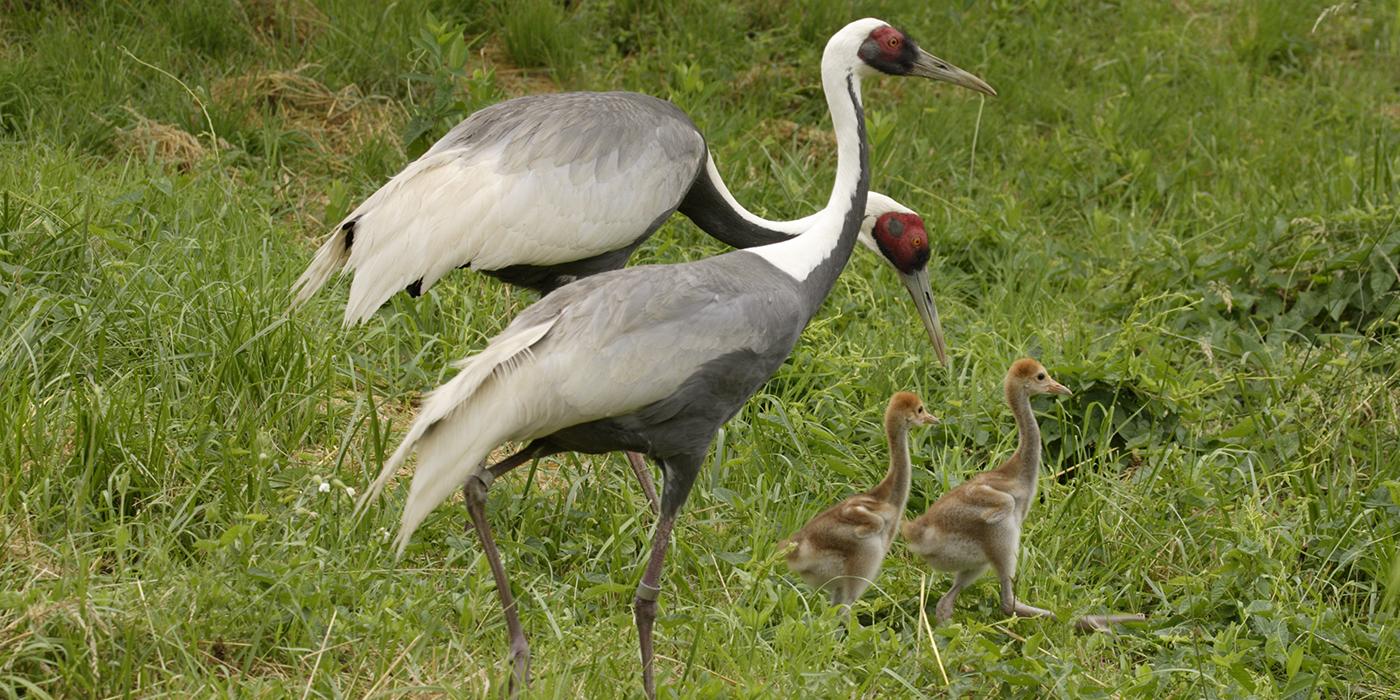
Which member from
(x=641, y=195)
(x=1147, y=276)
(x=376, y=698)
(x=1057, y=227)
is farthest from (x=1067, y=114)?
(x=376, y=698)

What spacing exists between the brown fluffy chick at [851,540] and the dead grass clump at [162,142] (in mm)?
3278

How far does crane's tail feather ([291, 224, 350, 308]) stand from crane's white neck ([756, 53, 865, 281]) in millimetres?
1356

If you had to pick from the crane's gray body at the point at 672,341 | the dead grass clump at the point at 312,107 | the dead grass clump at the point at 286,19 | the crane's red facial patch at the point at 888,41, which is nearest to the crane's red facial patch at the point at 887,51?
the crane's red facial patch at the point at 888,41

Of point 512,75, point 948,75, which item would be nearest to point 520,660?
point 948,75

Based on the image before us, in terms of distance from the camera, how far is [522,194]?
512cm

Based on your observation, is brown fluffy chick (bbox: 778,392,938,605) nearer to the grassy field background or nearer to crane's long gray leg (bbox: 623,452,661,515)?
the grassy field background

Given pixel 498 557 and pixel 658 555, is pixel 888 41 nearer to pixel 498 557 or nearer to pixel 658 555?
pixel 658 555

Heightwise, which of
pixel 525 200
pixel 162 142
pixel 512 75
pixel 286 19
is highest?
pixel 525 200

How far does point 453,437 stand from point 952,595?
1.52 m

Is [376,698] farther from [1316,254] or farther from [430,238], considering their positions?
[1316,254]

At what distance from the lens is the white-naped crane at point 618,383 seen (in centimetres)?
396

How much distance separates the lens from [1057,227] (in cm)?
736

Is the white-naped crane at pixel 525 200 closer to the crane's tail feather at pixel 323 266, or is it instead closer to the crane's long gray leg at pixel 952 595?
the crane's tail feather at pixel 323 266

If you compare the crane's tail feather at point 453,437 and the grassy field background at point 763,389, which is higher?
the crane's tail feather at point 453,437
